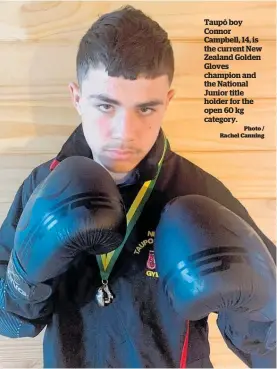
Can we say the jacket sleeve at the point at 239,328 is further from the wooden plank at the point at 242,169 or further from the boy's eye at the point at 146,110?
the boy's eye at the point at 146,110

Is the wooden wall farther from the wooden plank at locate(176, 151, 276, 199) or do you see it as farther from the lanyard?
the lanyard

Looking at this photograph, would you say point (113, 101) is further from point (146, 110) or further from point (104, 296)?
point (104, 296)

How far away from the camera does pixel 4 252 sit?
32.9 inches

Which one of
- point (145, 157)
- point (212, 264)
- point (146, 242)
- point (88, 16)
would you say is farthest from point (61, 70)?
point (212, 264)

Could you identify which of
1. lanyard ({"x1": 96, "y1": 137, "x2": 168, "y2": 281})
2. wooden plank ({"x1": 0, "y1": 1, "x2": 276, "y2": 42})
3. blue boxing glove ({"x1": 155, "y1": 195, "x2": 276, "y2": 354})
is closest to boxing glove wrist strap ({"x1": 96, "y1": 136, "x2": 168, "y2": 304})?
lanyard ({"x1": 96, "y1": 137, "x2": 168, "y2": 281})

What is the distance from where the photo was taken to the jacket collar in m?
0.82

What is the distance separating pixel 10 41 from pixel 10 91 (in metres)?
0.08

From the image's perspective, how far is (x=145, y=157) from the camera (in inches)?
31.9

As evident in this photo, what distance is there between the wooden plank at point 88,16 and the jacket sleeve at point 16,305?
234 millimetres

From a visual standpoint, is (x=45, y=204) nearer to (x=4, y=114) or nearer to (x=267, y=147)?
(x=4, y=114)

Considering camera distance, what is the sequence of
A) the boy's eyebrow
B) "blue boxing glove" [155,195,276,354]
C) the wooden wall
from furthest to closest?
the wooden wall, the boy's eyebrow, "blue boxing glove" [155,195,276,354]

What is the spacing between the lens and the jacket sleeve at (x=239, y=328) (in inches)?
29.3

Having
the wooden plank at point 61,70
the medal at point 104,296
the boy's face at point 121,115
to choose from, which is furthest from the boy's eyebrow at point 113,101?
the medal at point 104,296

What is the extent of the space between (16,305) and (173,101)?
1.35ft
